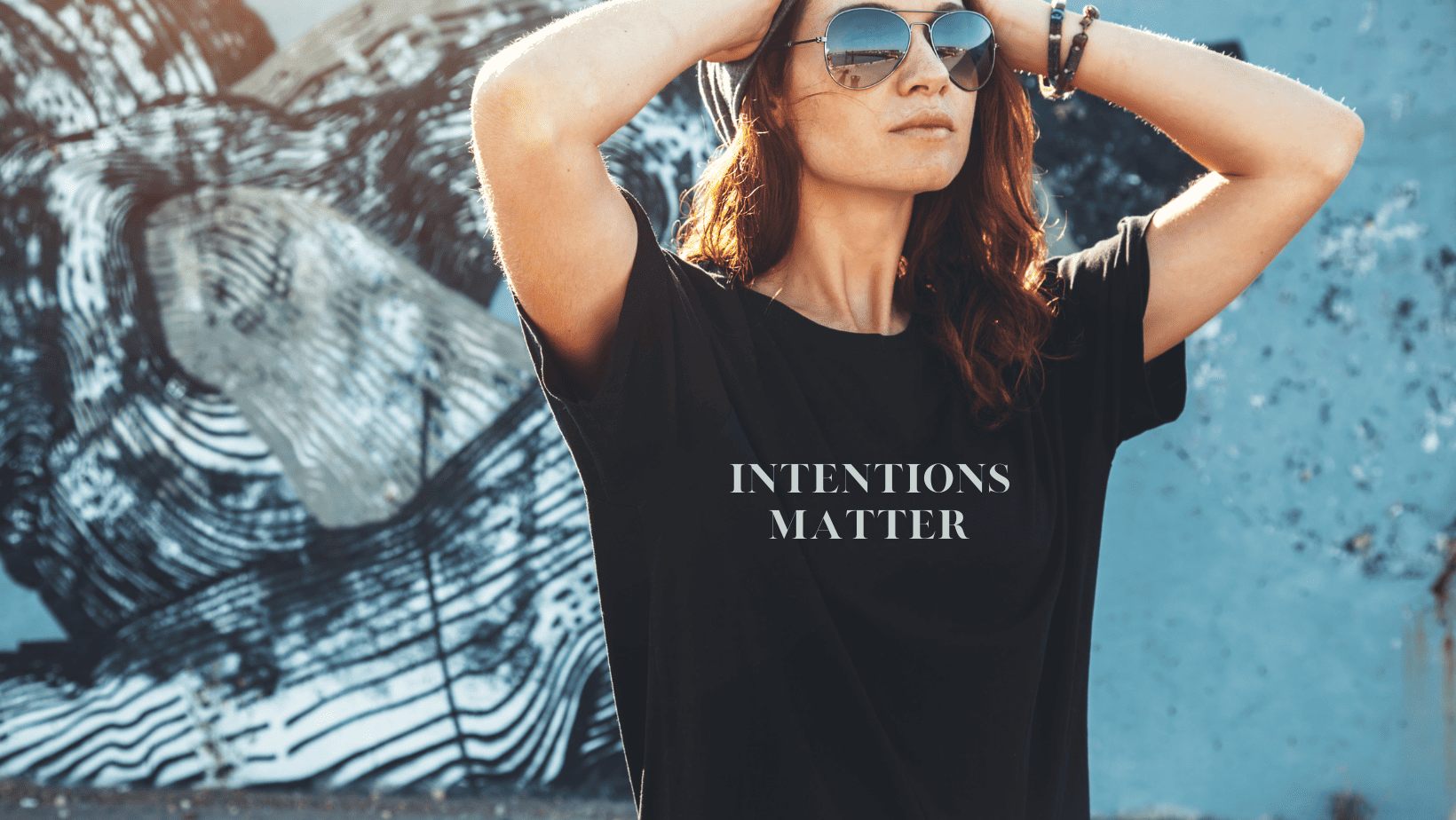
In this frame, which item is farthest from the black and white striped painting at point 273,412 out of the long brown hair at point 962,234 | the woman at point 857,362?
the woman at point 857,362

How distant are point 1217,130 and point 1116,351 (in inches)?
12.6

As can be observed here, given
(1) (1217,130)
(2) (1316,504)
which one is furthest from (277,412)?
(2) (1316,504)

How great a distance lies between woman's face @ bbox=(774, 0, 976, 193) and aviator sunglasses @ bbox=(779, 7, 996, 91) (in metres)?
0.01

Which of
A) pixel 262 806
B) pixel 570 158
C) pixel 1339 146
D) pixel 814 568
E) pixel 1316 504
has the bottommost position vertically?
pixel 262 806

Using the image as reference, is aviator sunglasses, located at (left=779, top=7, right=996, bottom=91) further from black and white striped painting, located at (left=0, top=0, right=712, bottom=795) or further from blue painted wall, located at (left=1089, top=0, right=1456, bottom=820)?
blue painted wall, located at (left=1089, top=0, right=1456, bottom=820)

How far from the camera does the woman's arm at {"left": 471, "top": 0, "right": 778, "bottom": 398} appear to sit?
0.90m

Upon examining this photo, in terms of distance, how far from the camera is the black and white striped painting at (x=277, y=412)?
3053mm

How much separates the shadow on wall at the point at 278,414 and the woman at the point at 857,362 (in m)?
1.95

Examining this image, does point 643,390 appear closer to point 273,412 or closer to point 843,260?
point 843,260

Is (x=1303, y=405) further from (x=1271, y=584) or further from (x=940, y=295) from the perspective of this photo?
(x=940, y=295)

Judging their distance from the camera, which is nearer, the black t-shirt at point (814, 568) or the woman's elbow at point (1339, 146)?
the black t-shirt at point (814, 568)

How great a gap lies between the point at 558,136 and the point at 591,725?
8.35 ft

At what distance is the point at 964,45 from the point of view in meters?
1.14

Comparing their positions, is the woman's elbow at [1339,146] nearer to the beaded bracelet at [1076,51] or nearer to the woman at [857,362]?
the woman at [857,362]
